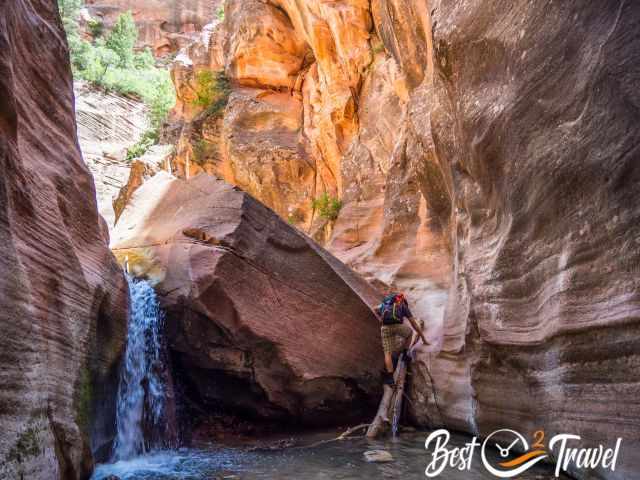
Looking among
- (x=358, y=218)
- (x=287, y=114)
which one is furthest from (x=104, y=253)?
(x=287, y=114)

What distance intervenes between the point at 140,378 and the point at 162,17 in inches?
1897

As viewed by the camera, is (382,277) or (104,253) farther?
(382,277)

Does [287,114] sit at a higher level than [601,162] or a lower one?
higher

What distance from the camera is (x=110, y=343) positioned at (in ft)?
18.1

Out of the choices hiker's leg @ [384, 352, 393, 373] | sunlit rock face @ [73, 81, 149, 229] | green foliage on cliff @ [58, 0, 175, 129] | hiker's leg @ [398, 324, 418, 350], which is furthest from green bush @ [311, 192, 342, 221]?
green foliage on cliff @ [58, 0, 175, 129]

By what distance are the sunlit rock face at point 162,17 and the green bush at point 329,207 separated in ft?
120

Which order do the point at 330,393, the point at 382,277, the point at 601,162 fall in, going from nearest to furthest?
the point at 601,162
the point at 330,393
the point at 382,277

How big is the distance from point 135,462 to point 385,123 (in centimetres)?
1001

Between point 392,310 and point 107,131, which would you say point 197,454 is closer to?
point 392,310

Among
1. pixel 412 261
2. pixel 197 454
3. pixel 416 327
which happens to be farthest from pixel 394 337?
pixel 197 454

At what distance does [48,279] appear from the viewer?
4.15 meters

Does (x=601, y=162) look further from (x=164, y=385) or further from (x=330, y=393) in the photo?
(x=164, y=385)

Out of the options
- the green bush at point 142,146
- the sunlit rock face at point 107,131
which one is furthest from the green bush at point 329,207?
the green bush at point 142,146

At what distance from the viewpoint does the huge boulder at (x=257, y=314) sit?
723 centimetres
